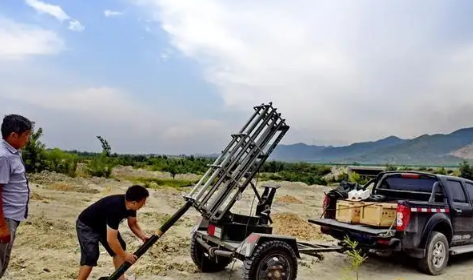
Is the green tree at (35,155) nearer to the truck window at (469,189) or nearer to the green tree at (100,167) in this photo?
the green tree at (100,167)

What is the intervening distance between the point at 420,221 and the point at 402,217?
0.50 metres

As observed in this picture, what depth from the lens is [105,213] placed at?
5.36 meters

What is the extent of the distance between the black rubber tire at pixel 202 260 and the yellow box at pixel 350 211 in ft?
8.10

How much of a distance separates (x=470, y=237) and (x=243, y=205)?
12796 mm

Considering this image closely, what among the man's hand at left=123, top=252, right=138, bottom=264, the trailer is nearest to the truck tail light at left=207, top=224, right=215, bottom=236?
the trailer

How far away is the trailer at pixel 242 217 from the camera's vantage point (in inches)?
250

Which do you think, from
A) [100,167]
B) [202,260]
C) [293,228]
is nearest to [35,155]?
[100,167]

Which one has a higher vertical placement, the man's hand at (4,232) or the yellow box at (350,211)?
the yellow box at (350,211)

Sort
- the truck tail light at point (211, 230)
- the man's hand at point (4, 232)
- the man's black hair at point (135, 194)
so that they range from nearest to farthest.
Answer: the man's hand at point (4, 232) → the man's black hair at point (135, 194) → the truck tail light at point (211, 230)

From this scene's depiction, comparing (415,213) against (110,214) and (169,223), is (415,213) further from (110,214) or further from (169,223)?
(110,214)

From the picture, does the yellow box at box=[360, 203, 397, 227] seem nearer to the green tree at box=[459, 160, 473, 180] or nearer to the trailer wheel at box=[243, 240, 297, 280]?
the trailer wheel at box=[243, 240, 297, 280]

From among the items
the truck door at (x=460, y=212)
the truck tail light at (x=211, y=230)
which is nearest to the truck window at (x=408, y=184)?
the truck door at (x=460, y=212)

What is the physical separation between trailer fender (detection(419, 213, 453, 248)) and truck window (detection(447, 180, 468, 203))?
0.68 metres

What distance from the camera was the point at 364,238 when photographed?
26.1 ft
